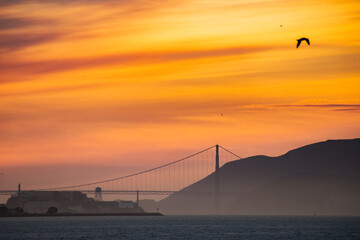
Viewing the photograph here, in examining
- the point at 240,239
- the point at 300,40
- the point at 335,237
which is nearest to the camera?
the point at 300,40

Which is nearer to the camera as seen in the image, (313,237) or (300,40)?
(300,40)

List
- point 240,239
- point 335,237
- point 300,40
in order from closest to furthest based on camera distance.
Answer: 1. point 300,40
2. point 240,239
3. point 335,237

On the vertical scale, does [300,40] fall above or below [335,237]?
above

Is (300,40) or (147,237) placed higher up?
(300,40)

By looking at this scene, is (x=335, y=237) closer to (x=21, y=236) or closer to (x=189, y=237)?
(x=189, y=237)

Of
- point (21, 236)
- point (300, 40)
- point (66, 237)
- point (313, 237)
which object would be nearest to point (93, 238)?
point (66, 237)

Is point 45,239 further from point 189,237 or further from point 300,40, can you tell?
point 300,40

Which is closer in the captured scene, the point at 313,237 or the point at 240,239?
the point at 240,239

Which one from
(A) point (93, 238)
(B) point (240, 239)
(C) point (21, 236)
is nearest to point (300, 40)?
(B) point (240, 239)
